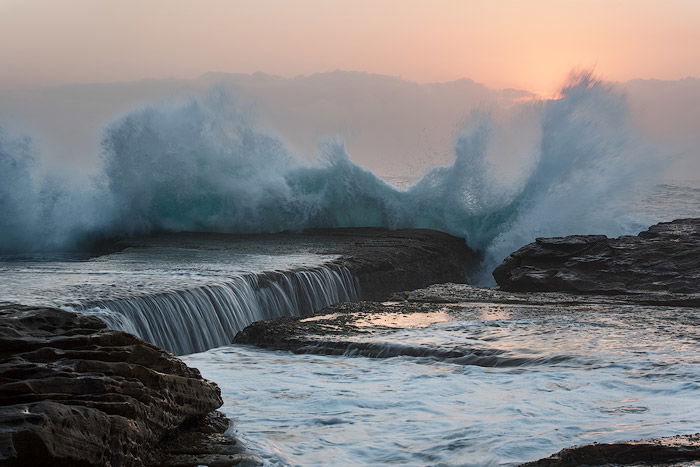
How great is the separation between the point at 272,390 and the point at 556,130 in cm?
1206

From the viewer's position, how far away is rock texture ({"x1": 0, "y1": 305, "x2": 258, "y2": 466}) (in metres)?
3.30

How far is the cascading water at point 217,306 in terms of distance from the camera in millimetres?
7055

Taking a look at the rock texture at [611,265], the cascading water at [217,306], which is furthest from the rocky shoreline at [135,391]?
the rock texture at [611,265]

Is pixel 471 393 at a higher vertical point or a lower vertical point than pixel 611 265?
lower

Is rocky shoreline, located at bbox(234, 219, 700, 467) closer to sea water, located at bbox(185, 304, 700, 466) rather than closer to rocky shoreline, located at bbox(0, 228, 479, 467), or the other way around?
sea water, located at bbox(185, 304, 700, 466)

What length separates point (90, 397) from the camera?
3.66 m

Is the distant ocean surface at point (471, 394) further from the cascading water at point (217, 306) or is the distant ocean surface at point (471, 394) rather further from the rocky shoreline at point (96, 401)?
the cascading water at point (217, 306)

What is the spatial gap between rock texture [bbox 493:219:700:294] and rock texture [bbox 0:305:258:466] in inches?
228

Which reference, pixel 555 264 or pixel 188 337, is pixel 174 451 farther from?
pixel 555 264

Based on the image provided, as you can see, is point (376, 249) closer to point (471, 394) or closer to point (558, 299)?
point (558, 299)

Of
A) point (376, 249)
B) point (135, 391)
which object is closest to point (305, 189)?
point (376, 249)

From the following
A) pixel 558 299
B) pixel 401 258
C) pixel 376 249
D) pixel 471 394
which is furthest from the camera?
pixel 376 249

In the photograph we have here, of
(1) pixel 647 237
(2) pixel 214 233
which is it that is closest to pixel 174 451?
(1) pixel 647 237

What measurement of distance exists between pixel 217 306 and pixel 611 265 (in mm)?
4484
